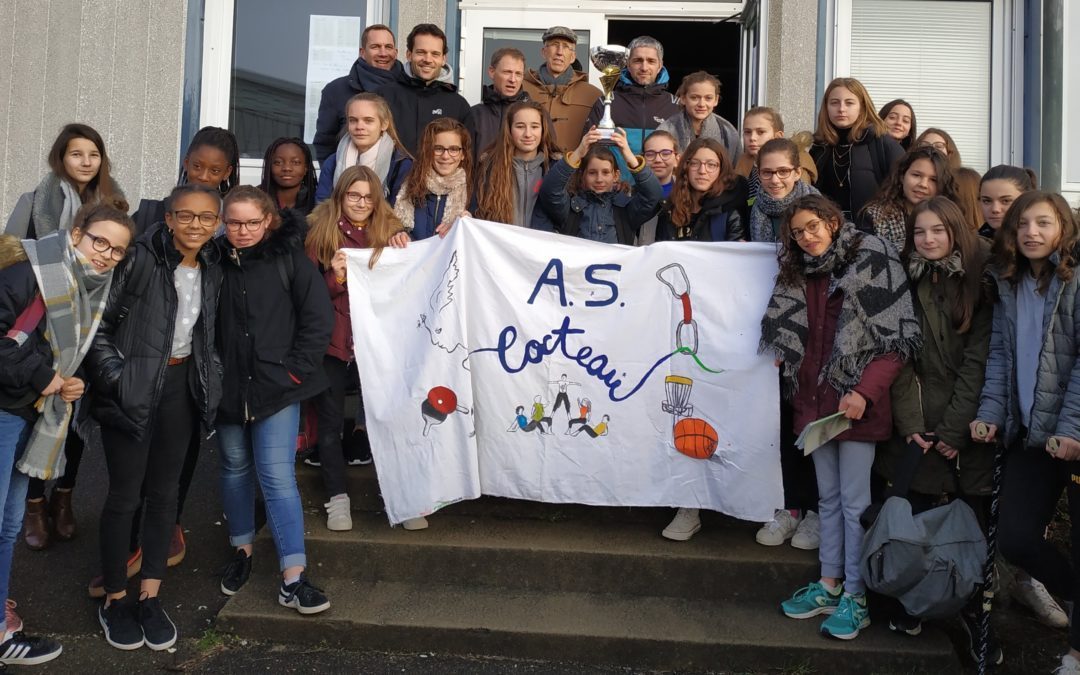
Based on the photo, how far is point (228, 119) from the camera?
7.51 metres

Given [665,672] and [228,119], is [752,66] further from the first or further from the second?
[665,672]

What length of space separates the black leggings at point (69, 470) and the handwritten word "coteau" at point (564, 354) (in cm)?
197

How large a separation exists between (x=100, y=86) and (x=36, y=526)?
4266mm

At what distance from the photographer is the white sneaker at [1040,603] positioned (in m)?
3.87

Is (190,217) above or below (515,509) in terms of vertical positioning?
above

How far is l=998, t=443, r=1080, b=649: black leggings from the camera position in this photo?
10.9 feet

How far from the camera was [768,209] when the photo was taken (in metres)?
4.28

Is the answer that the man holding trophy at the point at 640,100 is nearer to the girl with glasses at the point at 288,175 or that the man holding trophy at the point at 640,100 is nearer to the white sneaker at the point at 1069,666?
the girl with glasses at the point at 288,175

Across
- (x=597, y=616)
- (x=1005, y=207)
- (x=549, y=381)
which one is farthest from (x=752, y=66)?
(x=597, y=616)

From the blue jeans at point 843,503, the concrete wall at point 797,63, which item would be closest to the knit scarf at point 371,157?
the blue jeans at point 843,503

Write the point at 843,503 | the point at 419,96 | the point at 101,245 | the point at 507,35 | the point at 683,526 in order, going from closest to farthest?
the point at 101,245 < the point at 843,503 < the point at 683,526 < the point at 419,96 < the point at 507,35

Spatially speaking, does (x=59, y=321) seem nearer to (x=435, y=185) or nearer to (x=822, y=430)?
(x=435, y=185)

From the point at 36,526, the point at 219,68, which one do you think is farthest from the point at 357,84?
the point at 36,526

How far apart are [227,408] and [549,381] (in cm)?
147
